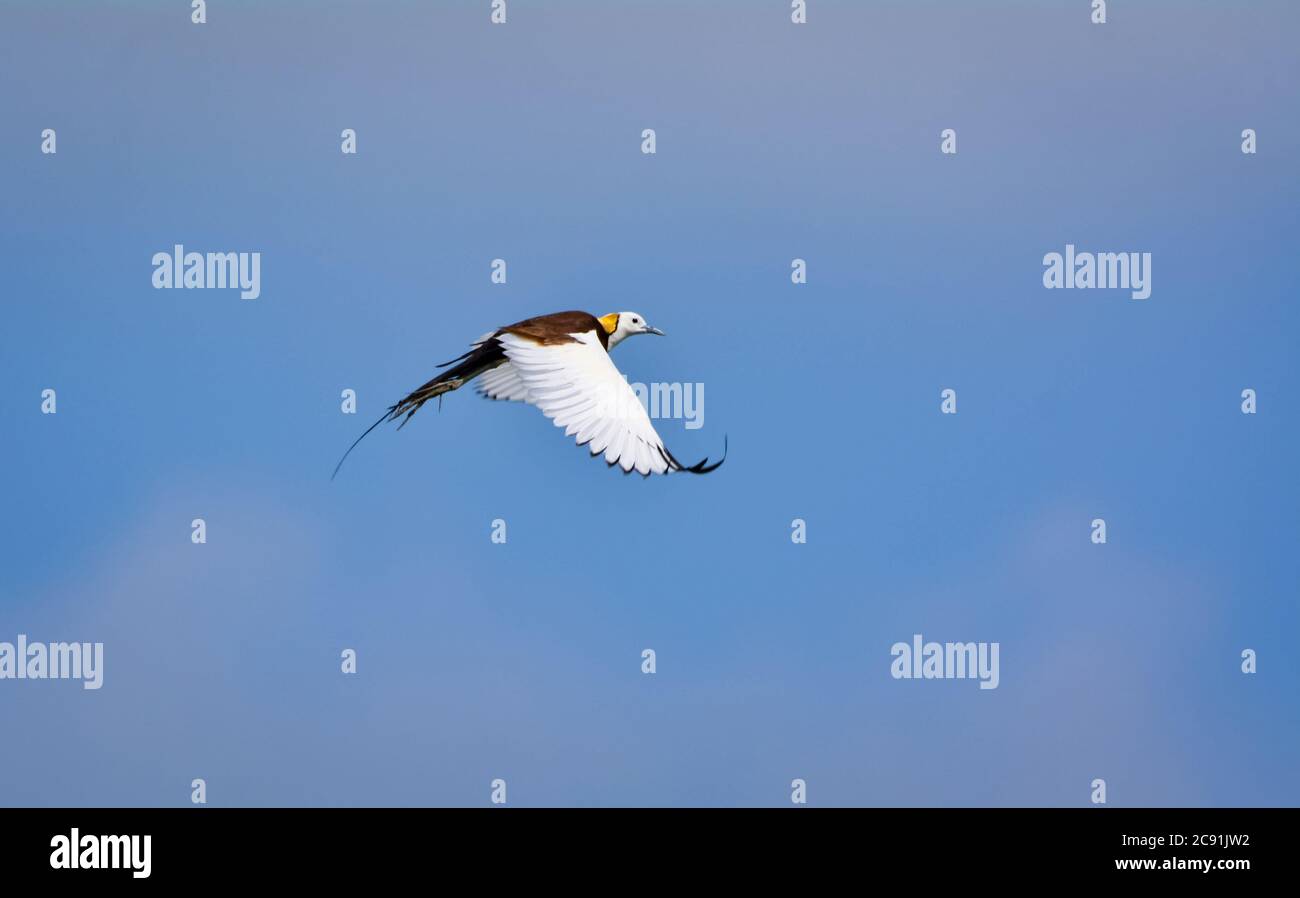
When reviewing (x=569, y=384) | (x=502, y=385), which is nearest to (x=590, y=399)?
(x=569, y=384)

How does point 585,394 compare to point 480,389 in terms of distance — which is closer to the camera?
point 585,394

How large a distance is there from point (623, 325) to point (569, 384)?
91.3 inches

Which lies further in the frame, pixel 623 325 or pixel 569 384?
pixel 623 325

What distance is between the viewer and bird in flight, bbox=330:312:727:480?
12703mm

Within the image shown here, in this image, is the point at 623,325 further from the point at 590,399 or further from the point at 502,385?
the point at 590,399

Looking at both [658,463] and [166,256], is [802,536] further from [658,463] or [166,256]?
[166,256]

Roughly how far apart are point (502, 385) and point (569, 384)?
5.73 ft

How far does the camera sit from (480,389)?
15.1 m

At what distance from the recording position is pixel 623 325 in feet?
51.4

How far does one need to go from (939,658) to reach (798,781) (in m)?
2.21

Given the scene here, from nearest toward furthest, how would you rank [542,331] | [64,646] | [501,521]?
[542,331] < [501,521] < [64,646]

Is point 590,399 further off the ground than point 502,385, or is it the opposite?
point 502,385

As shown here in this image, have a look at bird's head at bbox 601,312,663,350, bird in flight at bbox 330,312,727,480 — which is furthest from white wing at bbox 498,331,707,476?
bird's head at bbox 601,312,663,350
